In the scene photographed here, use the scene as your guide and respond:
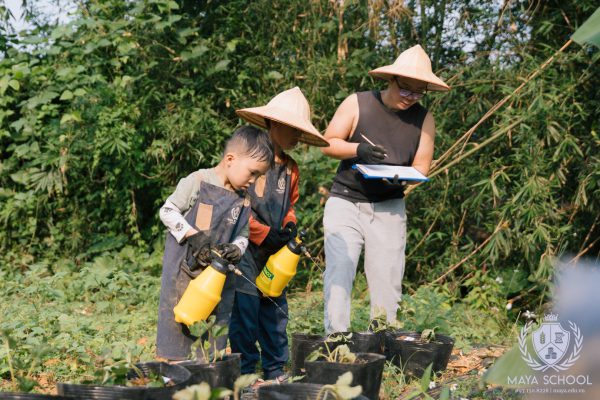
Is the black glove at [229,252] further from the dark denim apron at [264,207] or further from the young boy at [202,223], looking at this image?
the dark denim apron at [264,207]

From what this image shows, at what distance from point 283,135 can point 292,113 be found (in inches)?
4.5

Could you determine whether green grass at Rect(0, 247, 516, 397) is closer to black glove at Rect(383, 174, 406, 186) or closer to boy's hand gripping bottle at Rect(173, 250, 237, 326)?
boy's hand gripping bottle at Rect(173, 250, 237, 326)

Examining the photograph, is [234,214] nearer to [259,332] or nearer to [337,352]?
[337,352]

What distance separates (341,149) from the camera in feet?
12.4

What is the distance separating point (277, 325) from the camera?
3.82m

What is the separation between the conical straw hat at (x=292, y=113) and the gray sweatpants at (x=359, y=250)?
0.36 m

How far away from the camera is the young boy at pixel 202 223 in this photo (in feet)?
10.00

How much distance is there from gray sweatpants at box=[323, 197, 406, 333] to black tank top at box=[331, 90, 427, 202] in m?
0.05

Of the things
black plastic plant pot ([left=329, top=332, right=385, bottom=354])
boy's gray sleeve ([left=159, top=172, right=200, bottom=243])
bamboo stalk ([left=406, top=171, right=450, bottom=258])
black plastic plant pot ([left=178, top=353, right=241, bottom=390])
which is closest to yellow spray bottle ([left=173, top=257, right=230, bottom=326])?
boy's gray sleeve ([left=159, top=172, right=200, bottom=243])

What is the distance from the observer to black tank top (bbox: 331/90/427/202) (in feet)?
12.6

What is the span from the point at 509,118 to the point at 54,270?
4.20 metres

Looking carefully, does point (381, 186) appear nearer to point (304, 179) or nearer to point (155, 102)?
point (304, 179)

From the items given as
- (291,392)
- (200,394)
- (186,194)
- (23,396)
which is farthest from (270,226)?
(200,394)

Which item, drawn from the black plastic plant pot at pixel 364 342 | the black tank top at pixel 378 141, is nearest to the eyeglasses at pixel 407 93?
the black tank top at pixel 378 141
